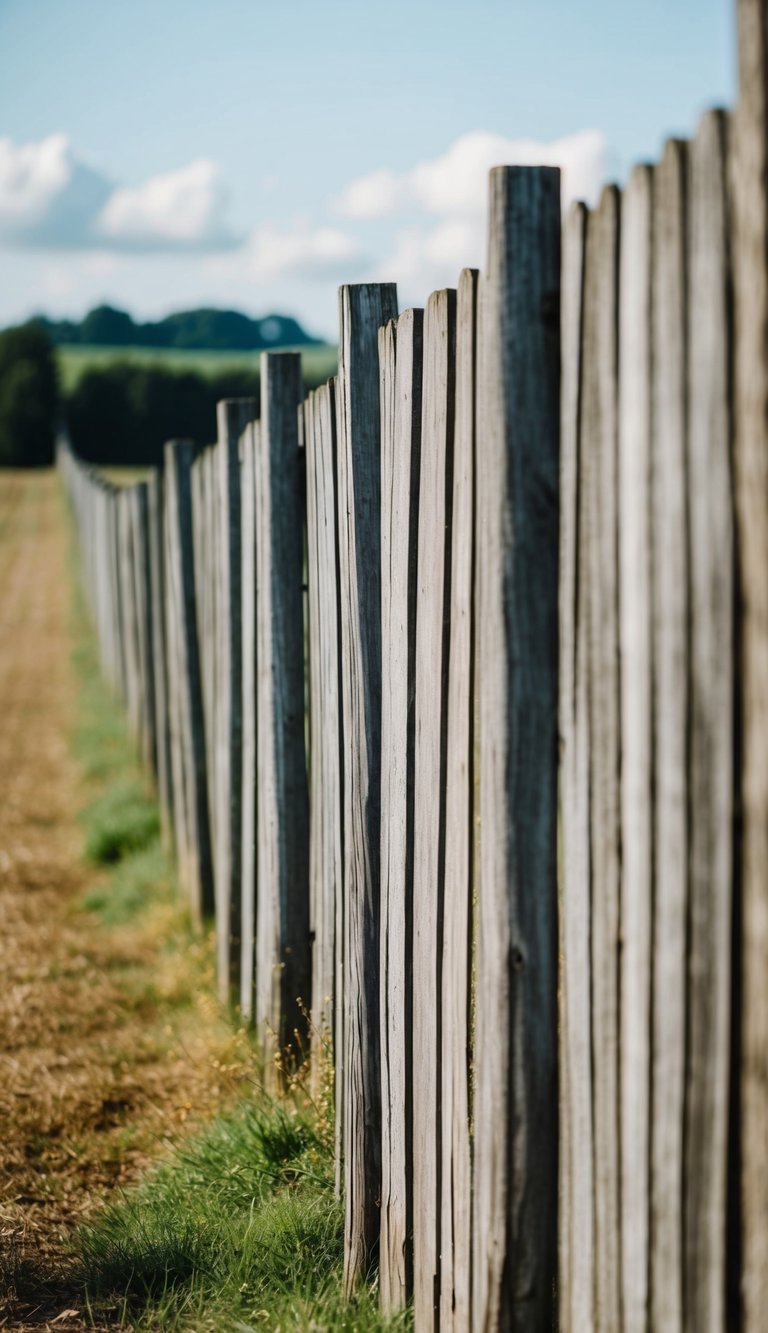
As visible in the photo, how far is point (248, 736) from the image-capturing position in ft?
13.4

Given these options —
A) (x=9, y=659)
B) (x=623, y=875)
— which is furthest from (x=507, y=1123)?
(x=9, y=659)

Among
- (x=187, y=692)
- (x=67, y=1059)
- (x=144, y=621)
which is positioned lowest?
(x=67, y=1059)

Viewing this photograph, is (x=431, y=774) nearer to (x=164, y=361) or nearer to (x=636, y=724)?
(x=636, y=724)

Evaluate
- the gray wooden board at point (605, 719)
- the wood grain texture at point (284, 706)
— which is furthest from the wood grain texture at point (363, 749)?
the gray wooden board at point (605, 719)

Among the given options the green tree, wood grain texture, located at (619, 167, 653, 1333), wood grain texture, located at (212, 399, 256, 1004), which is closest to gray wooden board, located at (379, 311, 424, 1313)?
wood grain texture, located at (619, 167, 653, 1333)

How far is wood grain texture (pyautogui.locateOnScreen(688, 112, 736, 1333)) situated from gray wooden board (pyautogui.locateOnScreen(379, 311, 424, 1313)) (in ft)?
3.13

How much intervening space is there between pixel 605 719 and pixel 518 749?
0.22 metres

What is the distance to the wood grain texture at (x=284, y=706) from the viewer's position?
3.45 metres

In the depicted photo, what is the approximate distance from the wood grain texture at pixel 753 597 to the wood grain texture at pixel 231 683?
310 centimetres

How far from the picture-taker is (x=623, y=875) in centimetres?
155

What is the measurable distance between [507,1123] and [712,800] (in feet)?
2.38

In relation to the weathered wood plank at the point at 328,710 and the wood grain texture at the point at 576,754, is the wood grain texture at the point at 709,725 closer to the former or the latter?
the wood grain texture at the point at 576,754

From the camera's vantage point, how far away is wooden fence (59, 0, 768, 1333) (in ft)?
4.33

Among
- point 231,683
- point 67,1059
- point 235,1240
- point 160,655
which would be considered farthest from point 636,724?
point 160,655
